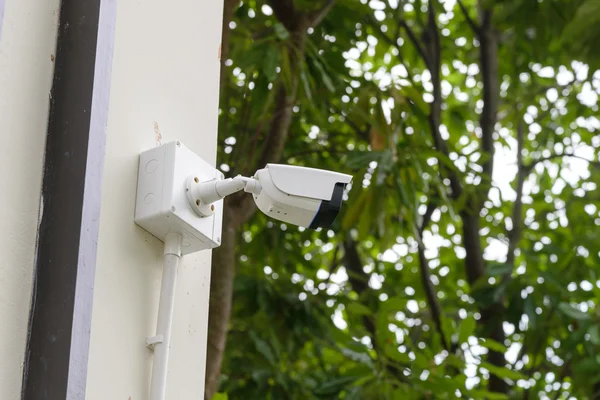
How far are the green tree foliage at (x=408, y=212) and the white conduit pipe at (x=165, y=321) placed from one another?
162 cm

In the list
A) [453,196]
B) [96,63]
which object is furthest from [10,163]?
[453,196]

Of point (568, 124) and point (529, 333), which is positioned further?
point (568, 124)

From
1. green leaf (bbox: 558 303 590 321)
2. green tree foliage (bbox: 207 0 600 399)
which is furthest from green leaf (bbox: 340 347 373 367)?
green leaf (bbox: 558 303 590 321)

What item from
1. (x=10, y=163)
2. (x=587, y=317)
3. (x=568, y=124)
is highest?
(x=568, y=124)

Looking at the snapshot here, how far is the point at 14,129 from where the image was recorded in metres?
1.61

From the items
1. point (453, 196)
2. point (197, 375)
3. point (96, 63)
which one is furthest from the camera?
point (453, 196)

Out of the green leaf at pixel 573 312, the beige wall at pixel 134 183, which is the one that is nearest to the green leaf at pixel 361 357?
the green leaf at pixel 573 312

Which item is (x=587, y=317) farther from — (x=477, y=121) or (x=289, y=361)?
(x=477, y=121)

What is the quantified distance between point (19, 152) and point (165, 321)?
0.39m

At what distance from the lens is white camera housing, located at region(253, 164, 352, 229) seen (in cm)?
178

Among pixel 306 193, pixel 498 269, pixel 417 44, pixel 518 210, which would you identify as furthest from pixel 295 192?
pixel 518 210

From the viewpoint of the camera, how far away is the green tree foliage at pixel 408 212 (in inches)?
155

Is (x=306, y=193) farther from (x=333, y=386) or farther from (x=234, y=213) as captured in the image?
(x=333, y=386)

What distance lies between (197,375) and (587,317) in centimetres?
304
